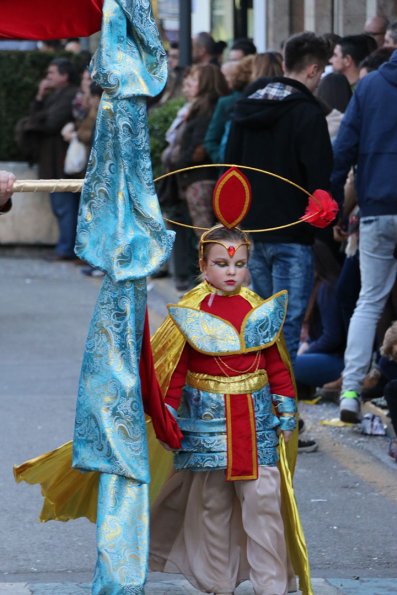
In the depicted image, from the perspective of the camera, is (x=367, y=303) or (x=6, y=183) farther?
(x=367, y=303)

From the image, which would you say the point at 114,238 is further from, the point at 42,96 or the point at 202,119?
the point at 42,96

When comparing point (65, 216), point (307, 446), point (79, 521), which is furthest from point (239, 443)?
point (65, 216)

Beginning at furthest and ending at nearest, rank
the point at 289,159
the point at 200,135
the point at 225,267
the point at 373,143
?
1. the point at 200,135
2. the point at 373,143
3. the point at 289,159
4. the point at 225,267

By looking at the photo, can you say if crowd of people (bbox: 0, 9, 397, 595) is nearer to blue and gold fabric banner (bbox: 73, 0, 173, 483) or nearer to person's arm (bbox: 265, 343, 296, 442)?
person's arm (bbox: 265, 343, 296, 442)

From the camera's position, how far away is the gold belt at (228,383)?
16.4ft

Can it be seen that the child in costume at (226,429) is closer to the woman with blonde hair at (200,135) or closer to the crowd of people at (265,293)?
the crowd of people at (265,293)

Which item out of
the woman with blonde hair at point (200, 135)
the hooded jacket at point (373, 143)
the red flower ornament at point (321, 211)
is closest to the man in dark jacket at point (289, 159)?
the hooded jacket at point (373, 143)

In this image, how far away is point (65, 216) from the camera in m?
15.8

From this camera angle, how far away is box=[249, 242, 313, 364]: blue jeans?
7.56 m

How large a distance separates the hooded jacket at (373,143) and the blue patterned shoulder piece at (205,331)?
283cm

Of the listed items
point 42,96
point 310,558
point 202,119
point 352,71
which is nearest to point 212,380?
point 310,558

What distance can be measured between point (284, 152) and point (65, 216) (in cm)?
841

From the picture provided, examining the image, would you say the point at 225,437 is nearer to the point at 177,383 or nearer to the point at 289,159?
the point at 177,383

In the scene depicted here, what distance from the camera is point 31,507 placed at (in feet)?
21.3
